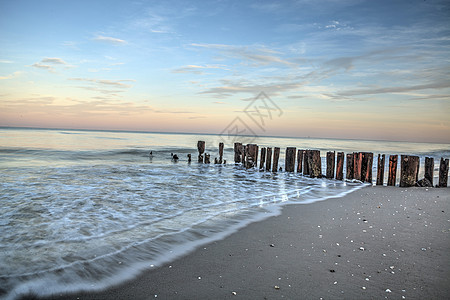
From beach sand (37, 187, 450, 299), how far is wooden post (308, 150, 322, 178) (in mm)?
6812

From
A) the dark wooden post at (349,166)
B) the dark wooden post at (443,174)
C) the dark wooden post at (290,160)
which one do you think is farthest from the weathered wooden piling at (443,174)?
the dark wooden post at (290,160)

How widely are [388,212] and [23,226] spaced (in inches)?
289

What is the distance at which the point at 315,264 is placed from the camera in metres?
3.38

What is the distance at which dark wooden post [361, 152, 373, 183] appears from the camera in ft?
35.8

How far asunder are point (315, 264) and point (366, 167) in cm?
901

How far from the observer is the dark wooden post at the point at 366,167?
10.9 meters

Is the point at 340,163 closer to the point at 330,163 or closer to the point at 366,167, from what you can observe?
the point at 330,163

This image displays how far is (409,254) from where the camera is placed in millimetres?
3613

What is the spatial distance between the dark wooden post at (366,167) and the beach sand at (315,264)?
5.54 meters

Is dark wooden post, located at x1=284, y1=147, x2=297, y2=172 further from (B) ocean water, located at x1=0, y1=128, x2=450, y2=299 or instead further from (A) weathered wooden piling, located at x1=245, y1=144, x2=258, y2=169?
(B) ocean water, located at x1=0, y1=128, x2=450, y2=299

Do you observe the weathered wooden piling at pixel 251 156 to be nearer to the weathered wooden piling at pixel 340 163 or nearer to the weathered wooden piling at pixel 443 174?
the weathered wooden piling at pixel 340 163

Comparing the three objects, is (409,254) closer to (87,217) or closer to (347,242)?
(347,242)

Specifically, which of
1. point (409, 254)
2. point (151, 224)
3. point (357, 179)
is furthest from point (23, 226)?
point (357, 179)

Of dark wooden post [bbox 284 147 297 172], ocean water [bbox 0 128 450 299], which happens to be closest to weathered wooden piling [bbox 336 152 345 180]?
ocean water [bbox 0 128 450 299]
